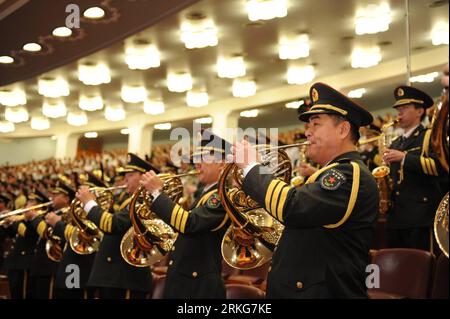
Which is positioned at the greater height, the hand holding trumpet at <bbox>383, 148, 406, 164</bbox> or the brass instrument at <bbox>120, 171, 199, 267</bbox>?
the hand holding trumpet at <bbox>383, 148, 406, 164</bbox>

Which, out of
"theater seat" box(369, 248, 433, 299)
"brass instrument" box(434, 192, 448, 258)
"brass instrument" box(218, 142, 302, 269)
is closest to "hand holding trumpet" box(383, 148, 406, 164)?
"theater seat" box(369, 248, 433, 299)


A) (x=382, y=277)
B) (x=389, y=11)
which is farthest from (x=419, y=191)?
(x=389, y=11)

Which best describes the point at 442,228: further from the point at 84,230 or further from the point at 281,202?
the point at 84,230

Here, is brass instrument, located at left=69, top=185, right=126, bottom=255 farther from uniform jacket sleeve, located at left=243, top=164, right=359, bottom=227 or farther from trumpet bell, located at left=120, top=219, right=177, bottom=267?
uniform jacket sleeve, located at left=243, top=164, right=359, bottom=227

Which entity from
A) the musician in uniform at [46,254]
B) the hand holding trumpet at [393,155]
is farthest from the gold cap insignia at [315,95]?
the musician in uniform at [46,254]

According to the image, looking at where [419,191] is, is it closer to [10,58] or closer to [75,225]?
[75,225]

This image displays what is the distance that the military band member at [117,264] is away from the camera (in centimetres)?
466

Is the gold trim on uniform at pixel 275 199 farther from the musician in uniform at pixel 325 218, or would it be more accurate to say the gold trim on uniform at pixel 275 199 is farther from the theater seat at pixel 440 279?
the theater seat at pixel 440 279

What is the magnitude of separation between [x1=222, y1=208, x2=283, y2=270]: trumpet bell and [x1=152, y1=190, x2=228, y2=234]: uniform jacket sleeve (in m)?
0.18

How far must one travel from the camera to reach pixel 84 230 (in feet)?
18.0

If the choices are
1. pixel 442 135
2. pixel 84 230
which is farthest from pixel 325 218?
pixel 84 230

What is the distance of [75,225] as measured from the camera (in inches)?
220

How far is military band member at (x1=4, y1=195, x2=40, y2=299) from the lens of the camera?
7.36m

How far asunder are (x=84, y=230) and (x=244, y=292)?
2524mm
